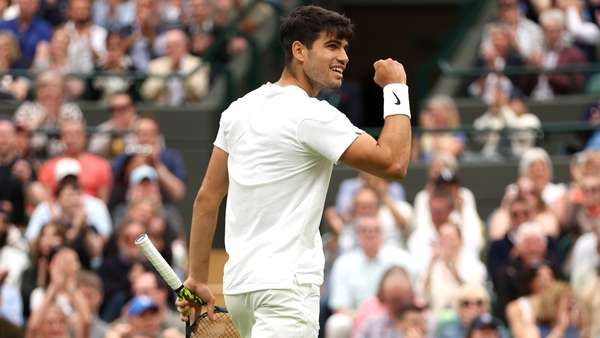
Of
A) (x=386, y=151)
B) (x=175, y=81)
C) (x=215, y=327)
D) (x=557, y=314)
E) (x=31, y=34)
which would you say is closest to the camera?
(x=386, y=151)

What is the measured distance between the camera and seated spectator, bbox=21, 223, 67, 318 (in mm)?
9172

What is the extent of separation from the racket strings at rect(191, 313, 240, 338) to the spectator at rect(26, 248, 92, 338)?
13.0ft

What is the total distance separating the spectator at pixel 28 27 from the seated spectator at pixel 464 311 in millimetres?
6912

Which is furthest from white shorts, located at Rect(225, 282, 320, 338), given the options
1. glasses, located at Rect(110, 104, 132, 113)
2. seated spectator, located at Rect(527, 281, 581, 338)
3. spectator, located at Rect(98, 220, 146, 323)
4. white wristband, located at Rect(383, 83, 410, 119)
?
glasses, located at Rect(110, 104, 132, 113)

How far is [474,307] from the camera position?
849 cm

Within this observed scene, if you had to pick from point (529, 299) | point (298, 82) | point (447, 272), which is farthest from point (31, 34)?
point (298, 82)

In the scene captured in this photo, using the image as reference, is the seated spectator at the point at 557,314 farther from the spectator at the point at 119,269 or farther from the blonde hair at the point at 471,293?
the spectator at the point at 119,269

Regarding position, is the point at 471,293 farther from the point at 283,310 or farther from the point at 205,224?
the point at 283,310

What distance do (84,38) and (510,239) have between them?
604cm

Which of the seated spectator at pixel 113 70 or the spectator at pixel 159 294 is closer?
the spectator at pixel 159 294

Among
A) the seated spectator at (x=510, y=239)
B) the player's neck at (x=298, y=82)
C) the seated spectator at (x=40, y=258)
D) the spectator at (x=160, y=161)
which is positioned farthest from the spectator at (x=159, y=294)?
the player's neck at (x=298, y=82)

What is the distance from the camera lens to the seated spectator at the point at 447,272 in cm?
896

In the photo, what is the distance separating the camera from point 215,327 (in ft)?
16.1

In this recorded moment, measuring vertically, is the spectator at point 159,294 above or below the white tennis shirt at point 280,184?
below
